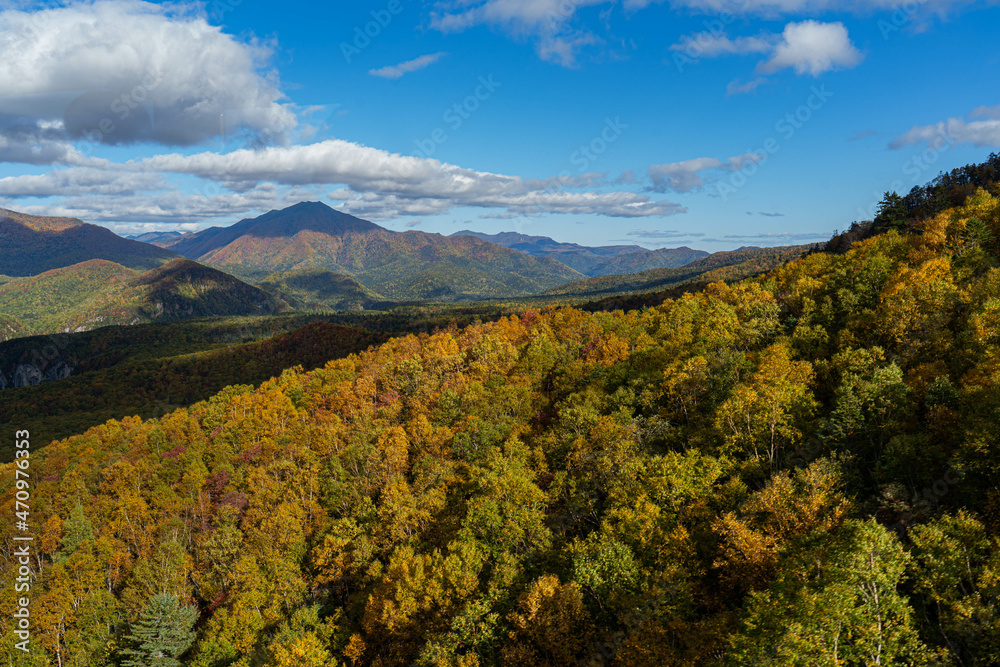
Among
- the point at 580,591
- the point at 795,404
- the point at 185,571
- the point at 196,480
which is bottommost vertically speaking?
the point at 185,571

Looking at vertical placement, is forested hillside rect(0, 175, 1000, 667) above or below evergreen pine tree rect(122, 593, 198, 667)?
above

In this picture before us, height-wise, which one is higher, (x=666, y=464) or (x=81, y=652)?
(x=666, y=464)

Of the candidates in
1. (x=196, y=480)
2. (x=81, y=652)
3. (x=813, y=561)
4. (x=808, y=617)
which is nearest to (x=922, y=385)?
(x=813, y=561)

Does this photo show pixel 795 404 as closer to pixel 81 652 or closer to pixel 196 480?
pixel 81 652

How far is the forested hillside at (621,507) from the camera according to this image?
30.4 m

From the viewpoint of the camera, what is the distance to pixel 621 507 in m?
49.8

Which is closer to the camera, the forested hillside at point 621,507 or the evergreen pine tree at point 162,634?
the forested hillside at point 621,507

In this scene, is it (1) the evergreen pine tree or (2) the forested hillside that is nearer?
(2) the forested hillside

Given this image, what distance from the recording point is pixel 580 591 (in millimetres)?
41688

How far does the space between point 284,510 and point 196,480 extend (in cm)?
4542

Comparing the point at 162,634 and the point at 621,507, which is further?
the point at 162,634

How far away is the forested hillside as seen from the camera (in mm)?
30422

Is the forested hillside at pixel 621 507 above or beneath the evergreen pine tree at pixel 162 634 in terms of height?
above

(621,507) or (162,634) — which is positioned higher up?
(621,507)
